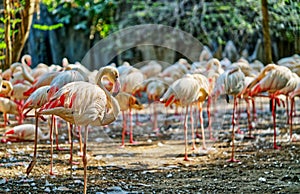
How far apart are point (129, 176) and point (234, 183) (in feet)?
3.46

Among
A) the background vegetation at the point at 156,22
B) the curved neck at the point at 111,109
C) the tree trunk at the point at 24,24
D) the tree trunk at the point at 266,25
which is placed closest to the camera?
the curved neck at the point at 111,109

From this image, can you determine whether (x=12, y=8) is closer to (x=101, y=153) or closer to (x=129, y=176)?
(x=101, y=153)

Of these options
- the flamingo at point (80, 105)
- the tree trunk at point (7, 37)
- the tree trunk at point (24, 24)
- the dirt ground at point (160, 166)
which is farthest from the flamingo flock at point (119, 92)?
the tree trunk at point (24, 24)

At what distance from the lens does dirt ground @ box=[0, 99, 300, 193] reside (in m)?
4.77

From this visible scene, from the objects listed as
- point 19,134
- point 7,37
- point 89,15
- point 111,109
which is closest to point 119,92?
point 111,109

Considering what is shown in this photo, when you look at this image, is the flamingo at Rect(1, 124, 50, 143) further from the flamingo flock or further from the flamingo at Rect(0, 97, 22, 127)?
the flamingo at Rect(0, 97, 22, 127)

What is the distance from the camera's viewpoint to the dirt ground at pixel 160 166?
188 inches

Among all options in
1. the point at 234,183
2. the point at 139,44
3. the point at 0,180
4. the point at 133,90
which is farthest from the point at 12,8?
the point at 139,44

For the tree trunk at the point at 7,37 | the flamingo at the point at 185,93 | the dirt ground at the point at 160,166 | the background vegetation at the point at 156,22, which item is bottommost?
the dirt ground at the point at 160,166

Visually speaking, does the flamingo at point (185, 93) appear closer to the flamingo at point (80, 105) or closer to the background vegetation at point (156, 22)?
the flamingo at point (80, 105)

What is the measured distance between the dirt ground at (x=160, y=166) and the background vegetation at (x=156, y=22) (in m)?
4.54

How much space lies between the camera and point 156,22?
14.0 meters

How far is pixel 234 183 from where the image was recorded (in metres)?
4.92

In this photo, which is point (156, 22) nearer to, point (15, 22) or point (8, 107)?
point (15, 22)
